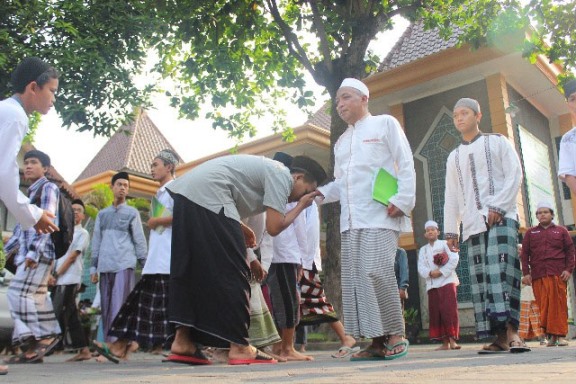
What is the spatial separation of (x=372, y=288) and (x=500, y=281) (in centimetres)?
116

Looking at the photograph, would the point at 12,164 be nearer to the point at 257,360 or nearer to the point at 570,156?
the point at 257,360

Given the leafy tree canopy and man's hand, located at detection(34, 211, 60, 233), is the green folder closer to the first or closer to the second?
man's hand, located at detection(34, 211, 60, 233)

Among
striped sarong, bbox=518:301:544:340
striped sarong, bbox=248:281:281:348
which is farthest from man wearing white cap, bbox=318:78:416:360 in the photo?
striped sarong, bbox=518:301:544:340

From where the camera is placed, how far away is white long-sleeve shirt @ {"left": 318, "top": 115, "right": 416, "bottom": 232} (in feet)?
13.9

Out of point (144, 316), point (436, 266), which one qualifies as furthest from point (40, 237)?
point (436, 266)

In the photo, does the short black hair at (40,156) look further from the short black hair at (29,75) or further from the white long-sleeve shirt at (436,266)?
the white long-sleeve shirt at (436,266)

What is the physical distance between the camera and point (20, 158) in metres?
20.7

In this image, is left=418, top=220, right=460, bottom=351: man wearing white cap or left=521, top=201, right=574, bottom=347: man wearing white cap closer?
left=521, top=201, right=574, bottom=347: man wearing white cap

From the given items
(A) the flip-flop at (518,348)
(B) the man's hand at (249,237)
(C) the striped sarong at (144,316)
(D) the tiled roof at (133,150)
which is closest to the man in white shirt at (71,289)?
(C) the striped sarong at (144,316)

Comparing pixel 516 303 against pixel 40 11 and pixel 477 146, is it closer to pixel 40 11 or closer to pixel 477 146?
pixel 477 146

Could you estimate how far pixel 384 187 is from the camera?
14.0ft

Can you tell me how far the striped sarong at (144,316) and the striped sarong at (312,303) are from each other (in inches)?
49.6

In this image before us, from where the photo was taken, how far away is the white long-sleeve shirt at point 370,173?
4223mm

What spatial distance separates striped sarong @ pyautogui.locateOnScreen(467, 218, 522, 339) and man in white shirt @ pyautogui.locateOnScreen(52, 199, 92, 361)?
3.84m
